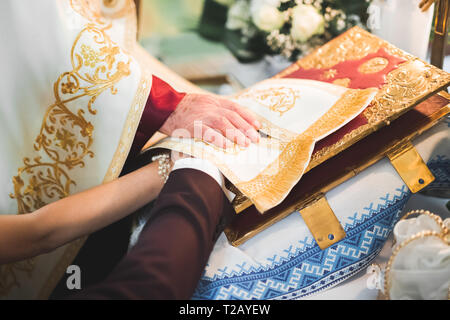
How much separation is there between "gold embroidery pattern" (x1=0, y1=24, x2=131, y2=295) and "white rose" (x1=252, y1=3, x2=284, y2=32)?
34.7 inches

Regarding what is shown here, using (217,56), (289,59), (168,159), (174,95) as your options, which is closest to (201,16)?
(217,56)

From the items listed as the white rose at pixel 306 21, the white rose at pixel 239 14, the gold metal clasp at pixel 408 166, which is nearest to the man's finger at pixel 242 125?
the gold metal clasp at pixel 408 166

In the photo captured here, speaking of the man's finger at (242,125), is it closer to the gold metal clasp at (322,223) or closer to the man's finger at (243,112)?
the man's finger at (243,112)

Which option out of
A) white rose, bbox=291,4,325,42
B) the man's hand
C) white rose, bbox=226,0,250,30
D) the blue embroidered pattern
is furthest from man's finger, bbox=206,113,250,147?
white rose, bbox=226,0,250,30

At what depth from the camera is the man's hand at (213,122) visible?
774 millimetres

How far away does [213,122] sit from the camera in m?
0.79

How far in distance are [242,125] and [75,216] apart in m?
0.34

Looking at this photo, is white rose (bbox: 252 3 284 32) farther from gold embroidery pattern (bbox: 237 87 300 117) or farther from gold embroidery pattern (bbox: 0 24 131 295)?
gold embroidery pattern (bbox: 0 24 131 295)

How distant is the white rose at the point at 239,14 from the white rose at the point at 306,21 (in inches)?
9.9

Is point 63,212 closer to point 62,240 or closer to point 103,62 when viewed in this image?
point 62,240

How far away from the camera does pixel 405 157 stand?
0.80m

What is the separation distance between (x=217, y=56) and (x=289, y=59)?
14.9 inches

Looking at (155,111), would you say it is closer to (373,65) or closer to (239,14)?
(373,65)

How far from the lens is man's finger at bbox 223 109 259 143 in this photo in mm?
785
